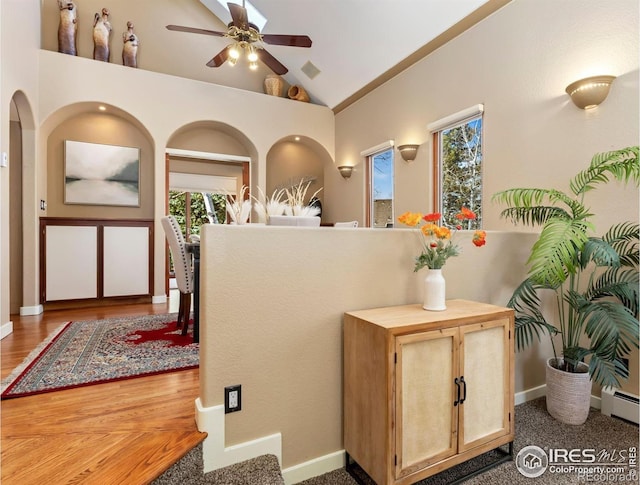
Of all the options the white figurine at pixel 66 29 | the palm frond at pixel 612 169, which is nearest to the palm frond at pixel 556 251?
the palm frond at pixel 612 169

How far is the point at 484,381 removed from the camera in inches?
65.9

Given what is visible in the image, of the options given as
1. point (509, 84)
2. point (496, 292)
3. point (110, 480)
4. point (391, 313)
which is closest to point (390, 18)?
point (509, 84)

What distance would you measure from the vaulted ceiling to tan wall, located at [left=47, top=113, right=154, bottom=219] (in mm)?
1574

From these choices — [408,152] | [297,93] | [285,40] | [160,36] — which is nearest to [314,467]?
[408,152]

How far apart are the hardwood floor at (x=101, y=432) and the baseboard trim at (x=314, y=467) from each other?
502 millimetres

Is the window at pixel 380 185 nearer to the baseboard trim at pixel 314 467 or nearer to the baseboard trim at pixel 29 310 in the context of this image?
the baseboard trim at pixel 314 467

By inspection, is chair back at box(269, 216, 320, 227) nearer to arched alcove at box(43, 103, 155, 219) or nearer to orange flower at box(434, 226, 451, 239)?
orange flower at box(434, 226, 451, 239)

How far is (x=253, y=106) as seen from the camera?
16.9 feet

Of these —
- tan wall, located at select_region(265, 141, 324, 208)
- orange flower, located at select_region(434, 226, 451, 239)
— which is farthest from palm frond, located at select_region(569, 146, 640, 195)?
tan wall, located at select_region(265, 141, 324, 208)

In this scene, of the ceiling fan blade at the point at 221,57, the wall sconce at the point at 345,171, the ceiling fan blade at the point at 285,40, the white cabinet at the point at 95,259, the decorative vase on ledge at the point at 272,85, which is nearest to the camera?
the ceiling fan blade at the point at 285,40

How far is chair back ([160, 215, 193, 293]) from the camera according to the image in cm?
278

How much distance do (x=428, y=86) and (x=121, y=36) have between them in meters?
4.35

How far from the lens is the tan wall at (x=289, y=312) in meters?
1.45

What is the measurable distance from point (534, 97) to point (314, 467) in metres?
3.19
